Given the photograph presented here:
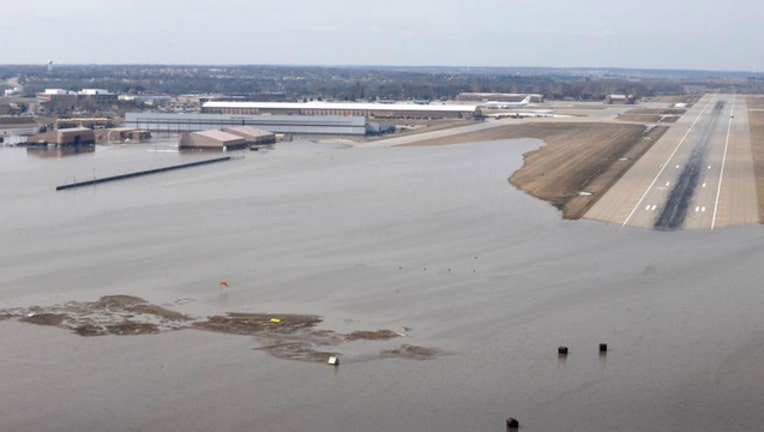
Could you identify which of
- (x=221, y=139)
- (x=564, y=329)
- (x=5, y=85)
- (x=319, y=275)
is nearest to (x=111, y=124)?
(x=221, y=139)

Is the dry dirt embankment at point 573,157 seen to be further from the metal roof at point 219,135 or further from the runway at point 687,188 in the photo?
the metal roof at point 219,135

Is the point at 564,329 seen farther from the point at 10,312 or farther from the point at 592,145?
the point at 592,145

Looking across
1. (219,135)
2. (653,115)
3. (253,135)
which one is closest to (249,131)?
(253,135)

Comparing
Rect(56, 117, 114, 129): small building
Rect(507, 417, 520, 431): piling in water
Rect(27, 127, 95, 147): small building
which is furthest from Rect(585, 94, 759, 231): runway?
Rect(56, 117, 114, 129): small building

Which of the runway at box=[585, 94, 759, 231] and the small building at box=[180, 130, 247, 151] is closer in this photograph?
the runway at box=[585, 94, 759, 231]

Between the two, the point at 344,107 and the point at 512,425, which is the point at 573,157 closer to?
the point at 344,107

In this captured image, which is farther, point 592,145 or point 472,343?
point 592,145

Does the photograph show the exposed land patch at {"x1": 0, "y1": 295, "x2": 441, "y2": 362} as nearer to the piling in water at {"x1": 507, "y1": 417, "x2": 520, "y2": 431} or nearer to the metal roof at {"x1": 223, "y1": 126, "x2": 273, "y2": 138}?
the piling in water at {"x1": 507, "y1": 417, "x2": 520, "y2": 431}
